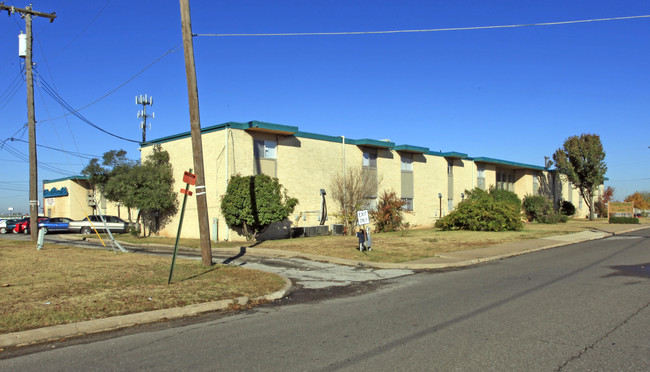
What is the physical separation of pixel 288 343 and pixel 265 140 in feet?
65.8

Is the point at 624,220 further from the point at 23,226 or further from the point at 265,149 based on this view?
the point at 23,226

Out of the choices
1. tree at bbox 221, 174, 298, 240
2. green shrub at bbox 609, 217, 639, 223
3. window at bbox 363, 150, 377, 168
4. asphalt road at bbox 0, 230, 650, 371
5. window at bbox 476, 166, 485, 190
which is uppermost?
window at bbox 363, 150, 377, 168

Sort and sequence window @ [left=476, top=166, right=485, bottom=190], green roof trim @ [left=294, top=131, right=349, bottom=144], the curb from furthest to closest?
window @ [left=476, top=166, right=485, bottom=190]
green roof trim @ [left=294, top=131, right=349, bottom=144]
the curb

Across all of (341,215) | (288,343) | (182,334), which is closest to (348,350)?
(288,343)

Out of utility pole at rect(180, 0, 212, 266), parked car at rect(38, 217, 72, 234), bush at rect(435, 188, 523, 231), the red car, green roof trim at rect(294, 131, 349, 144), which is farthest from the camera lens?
the red car

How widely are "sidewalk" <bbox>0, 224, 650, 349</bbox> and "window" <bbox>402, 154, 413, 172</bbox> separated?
12.0 metres

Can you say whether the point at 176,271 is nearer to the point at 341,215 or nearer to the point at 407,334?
the point at 407,334

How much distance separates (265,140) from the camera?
2555 cm

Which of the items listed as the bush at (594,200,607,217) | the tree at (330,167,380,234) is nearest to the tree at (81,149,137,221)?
the tree at (330,167,380,234)

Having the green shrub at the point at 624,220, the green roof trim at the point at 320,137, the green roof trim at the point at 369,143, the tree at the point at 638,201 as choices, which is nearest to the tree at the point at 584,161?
the green shrub at the point at 624,220

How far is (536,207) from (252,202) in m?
30.2

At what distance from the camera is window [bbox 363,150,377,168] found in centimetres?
3162

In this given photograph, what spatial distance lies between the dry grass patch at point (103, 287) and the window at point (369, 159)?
19.3m

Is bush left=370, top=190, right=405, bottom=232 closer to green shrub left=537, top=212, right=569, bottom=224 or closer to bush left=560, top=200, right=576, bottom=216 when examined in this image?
green shrub left=537, top=212, right=569, bottom=224
